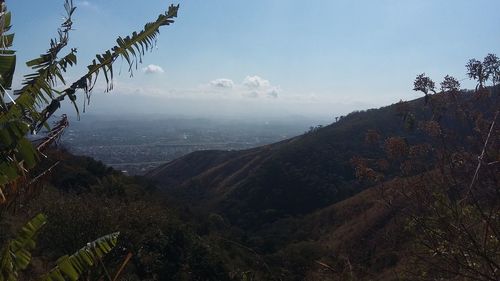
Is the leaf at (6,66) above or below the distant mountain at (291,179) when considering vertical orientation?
above

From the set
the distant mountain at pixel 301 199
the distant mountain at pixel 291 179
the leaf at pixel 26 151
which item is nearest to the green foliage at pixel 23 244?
the leaf at pixel 26 151

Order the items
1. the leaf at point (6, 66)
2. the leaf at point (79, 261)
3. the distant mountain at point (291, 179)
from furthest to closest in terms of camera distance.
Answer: the distant mountain at point (291, 179), the leaf at point (79, 261), the leaf at point (6, 66)

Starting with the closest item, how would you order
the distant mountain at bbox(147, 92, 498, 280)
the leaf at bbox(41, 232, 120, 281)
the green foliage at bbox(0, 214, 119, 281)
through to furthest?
the green foliage at bbox(0, 214, 119, 281), the leaf at bbox(41, 232, 120, 281), the distant mountain at bbox(147, 92, 498, 280)

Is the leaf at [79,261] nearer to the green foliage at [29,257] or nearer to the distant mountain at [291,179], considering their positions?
the green foliage at [29,257]

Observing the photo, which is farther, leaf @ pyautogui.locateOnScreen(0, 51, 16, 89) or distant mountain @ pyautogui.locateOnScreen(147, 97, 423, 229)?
distant mountain @ pyautogui.locateOnScreen(147, 97, 423, 229)

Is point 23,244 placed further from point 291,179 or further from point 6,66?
point 291,179

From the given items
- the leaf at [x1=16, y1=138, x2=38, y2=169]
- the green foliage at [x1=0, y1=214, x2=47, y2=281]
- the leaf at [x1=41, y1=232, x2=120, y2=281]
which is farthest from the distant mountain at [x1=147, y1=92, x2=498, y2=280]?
the leaf at [x1=16, y1=138, x2=38, y2=169]

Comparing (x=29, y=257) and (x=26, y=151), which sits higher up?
(x=26, y=151)

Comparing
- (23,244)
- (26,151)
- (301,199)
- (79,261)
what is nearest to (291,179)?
(301,199)

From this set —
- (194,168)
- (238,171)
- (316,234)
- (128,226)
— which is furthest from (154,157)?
(128,226)

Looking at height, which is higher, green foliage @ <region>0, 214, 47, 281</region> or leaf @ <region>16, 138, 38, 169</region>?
leaf @ <region>16, 138, 38, 169</region>

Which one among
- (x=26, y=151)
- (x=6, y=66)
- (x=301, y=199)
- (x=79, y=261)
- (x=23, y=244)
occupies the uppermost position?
(x=6, y=66)

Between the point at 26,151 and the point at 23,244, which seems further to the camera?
the point at 23,244

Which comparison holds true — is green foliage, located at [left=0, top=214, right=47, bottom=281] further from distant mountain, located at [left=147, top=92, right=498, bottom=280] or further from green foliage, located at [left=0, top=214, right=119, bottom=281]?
distant mountain, located at [left=147, top=92, right=498, bottom=280]
